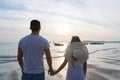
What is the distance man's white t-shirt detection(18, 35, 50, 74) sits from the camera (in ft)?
19.2

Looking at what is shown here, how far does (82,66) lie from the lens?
22.3 ft

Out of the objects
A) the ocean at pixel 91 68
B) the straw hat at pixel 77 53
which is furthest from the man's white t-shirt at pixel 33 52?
the ocean at pixel 91 68

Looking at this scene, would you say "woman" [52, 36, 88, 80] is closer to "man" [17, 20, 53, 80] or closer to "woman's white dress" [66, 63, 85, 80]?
"woman's white dress" [66, 63, 85, 80]

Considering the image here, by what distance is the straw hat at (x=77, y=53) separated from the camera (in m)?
6.67

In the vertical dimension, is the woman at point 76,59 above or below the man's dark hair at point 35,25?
below

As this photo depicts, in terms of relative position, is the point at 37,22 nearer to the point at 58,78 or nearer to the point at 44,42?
the point at 44,42

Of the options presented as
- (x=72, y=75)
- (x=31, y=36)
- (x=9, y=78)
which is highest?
(x=31, y=36)

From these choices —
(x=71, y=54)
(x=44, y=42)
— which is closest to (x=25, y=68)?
(x=44, y=42)

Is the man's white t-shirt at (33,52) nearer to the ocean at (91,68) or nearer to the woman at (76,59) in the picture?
the woman at (76,59)

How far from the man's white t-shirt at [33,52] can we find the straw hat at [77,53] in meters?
0.98

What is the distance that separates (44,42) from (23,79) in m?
0.87

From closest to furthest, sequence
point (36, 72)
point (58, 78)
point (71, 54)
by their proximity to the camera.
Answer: point (36, 72) → point (71, 54) → point (58, 78)

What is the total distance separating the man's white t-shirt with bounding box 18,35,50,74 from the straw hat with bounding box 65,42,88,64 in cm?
98

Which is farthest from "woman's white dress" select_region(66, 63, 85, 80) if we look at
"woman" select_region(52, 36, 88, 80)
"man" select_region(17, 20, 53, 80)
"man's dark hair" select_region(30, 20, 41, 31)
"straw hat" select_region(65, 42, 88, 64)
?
"man's dark hair" select_region(30, 20, 41, 31)
